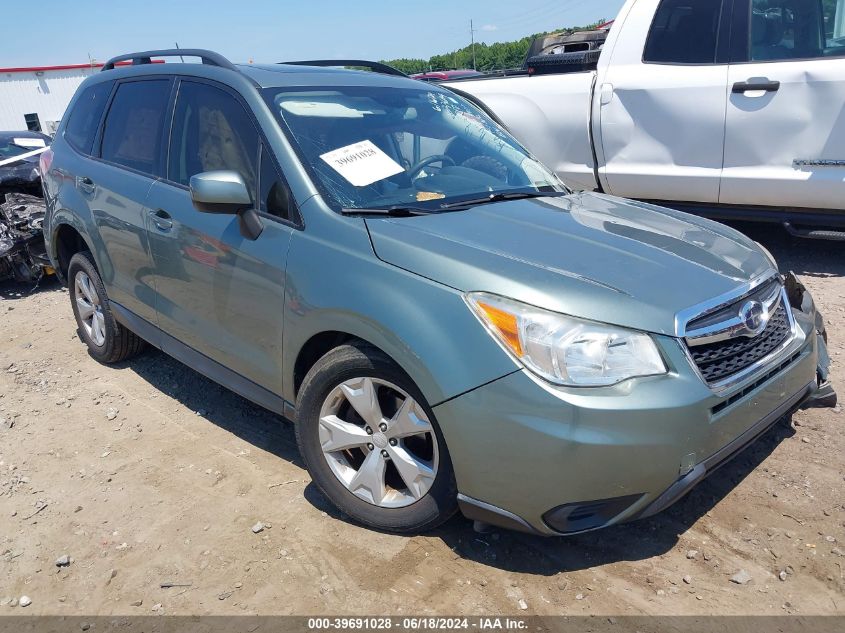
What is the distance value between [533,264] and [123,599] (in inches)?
75.2

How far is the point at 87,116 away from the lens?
451 cm

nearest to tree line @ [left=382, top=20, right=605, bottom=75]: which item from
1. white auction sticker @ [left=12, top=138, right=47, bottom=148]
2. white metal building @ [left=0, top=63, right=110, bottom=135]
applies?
white metal building @ [left=0, top=63, right=110, bottom=135]

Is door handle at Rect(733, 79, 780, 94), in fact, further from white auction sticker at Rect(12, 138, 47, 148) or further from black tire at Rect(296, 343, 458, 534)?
white auction sticker at Rect(12, 138, 47, 148)

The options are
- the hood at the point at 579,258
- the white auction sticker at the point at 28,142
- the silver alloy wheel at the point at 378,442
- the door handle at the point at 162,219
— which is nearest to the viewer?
the hood at the point at 579,258

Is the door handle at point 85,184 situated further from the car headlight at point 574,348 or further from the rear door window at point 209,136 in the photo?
the car headlight at point 574,348

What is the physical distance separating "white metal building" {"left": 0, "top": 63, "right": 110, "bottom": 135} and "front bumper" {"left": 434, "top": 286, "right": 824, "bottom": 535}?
37.5m

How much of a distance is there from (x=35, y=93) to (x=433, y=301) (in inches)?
1626

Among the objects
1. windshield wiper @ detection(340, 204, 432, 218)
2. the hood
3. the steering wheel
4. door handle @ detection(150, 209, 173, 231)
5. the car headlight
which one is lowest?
the car headlight

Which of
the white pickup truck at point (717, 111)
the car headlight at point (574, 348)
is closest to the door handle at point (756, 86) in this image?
the white pickup truck at point (717, 111)

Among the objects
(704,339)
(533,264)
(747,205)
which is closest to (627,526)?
(704,339)

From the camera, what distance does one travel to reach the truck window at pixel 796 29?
16.2ft

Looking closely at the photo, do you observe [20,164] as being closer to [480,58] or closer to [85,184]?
[85,184]

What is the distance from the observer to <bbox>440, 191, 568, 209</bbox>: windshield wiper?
120 inches

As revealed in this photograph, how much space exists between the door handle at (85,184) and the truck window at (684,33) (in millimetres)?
4086
